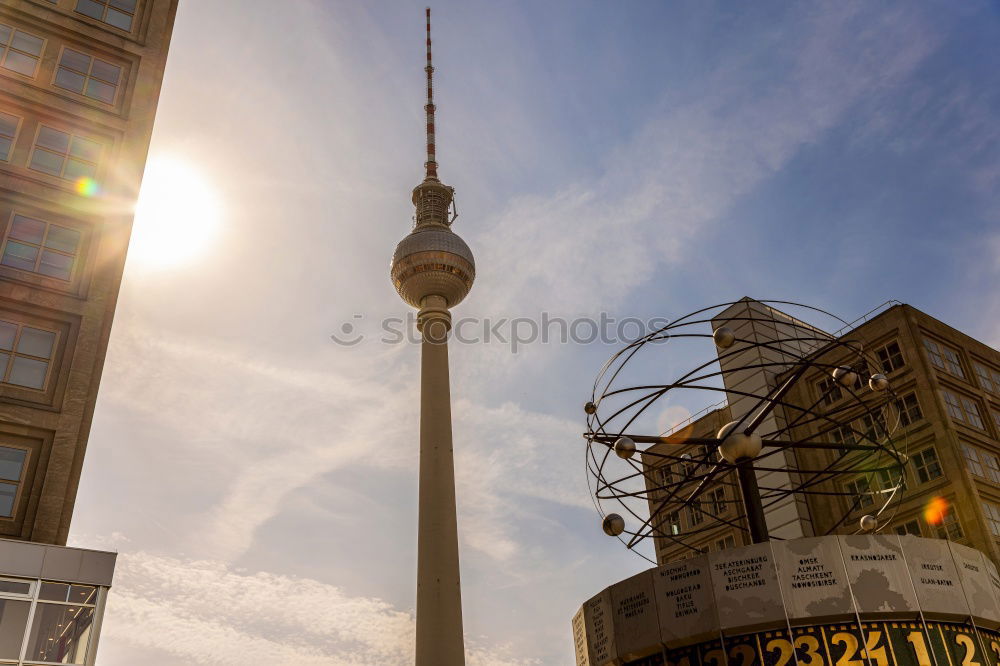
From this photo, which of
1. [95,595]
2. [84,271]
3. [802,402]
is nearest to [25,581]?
[95,595]

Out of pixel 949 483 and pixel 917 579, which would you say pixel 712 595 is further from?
pixel 949 483

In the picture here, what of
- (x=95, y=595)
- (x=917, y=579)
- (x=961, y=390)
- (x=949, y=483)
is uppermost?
(x=961, y=390)

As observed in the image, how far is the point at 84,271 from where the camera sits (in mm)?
31969

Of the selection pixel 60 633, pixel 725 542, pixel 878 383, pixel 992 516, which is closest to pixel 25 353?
pixel 60 633

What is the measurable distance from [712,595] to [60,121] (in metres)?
31.7

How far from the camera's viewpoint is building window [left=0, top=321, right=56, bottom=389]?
1150 inches

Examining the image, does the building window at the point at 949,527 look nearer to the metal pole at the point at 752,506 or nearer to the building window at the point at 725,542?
the building window at the point at 725,542

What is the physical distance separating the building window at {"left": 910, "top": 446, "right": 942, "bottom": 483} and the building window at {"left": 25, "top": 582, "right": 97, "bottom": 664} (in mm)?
37525

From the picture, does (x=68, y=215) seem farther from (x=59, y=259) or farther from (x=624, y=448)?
(x=624, y=448)

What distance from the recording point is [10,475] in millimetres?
27594

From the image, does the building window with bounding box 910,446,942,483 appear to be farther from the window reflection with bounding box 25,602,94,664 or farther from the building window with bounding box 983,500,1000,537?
the window reflection with bounding box 25,602,94,664

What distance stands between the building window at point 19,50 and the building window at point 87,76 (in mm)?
958

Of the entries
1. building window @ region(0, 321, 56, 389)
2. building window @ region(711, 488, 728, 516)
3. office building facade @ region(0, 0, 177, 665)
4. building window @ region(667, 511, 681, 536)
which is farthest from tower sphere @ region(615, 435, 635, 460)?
building window @ region(667, 511, 681, 536)

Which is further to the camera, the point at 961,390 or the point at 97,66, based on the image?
the point at 961,390
